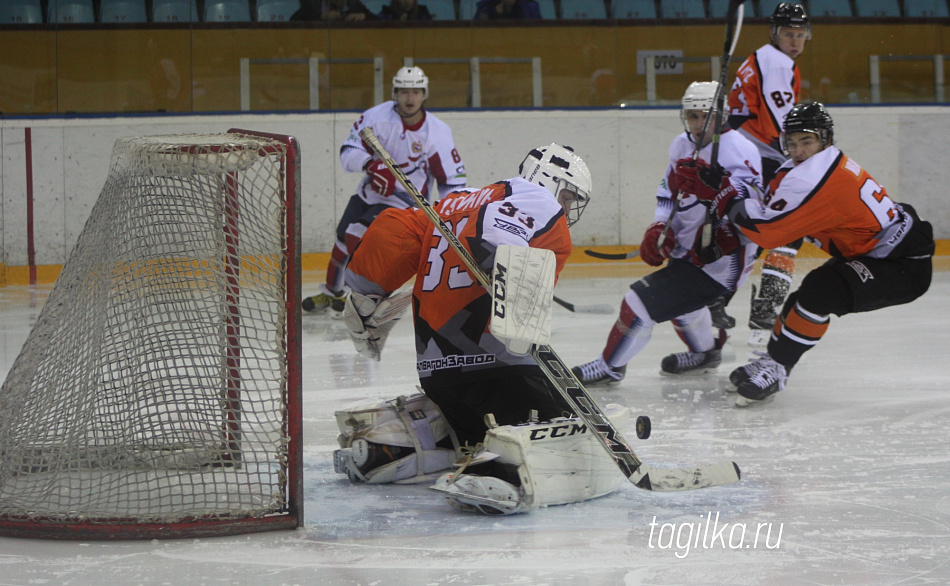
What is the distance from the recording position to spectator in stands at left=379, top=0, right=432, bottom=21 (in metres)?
8.50

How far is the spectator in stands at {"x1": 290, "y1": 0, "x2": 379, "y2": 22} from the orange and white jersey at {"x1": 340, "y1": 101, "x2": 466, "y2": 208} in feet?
9.69

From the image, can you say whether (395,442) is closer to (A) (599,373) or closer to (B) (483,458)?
(B) (483,458)

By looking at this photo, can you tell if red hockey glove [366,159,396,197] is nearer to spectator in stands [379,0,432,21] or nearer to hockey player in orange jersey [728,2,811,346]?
hockey player in orange jersey [728,2,811,346]

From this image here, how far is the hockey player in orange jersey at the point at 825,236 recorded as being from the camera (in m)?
3.31

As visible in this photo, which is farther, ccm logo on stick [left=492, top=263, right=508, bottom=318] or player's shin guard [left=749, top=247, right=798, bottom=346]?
player's shin guard [left=749, top=247, right=798, bottom=346]

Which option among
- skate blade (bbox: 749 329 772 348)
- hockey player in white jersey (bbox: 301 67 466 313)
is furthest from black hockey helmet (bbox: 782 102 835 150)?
hockey player in white jersey (bbox: 301 67 466 313)

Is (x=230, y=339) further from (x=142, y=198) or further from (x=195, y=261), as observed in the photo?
(x=142, y=198)

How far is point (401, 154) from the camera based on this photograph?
5.60 m

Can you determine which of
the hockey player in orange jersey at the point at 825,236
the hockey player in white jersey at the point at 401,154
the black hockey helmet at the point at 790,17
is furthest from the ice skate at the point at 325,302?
the hockey player in orange jersey at the point at 825,236

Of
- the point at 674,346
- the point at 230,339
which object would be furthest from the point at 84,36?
the point at 230,339

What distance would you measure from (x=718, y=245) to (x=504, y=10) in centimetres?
525

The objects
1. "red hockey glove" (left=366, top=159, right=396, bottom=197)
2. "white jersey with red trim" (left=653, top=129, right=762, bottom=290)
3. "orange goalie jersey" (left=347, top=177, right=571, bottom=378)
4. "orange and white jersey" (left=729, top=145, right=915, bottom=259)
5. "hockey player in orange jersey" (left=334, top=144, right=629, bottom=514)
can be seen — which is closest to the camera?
"hockey player in orange jersey" (left=334, top=144, right=629, bottom=514)

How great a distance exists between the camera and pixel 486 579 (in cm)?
182

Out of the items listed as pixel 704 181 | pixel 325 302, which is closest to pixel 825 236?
pixel 704 181
